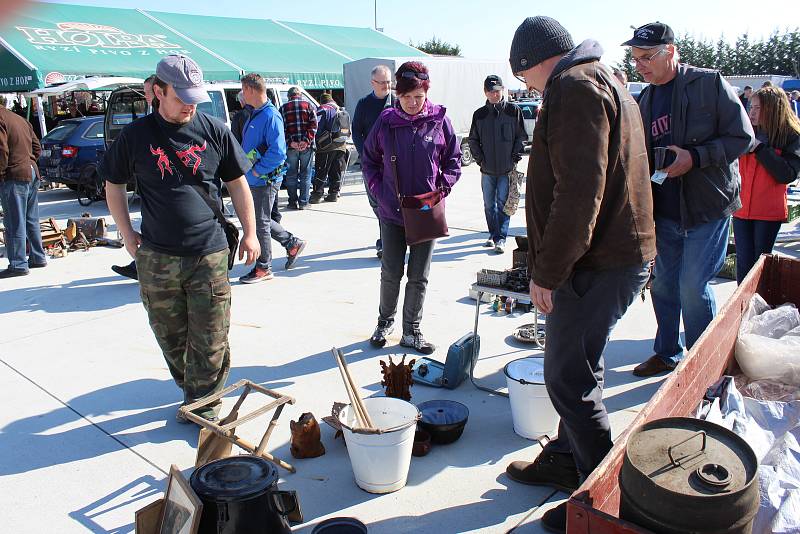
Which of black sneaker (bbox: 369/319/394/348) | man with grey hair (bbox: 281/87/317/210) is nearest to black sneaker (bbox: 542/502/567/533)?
black sneaker (bbox: 369/319/394/348)

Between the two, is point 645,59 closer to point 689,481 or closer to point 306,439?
point 689,481

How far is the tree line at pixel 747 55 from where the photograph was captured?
50812mm

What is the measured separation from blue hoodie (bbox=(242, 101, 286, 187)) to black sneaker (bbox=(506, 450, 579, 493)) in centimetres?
400

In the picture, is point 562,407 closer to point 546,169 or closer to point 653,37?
point 546,169

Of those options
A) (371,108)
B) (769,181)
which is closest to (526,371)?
(769,181)

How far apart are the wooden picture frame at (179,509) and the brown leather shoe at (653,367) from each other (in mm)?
2979

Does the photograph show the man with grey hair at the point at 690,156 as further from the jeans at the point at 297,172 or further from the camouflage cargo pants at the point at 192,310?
the jeans at the point at 297,172

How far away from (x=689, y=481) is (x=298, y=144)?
925cm

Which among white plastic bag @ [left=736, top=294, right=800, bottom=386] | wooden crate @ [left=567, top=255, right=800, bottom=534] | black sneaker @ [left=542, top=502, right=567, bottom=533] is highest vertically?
wooden crate @ [left=567, top=255, right=800, bottom=534]

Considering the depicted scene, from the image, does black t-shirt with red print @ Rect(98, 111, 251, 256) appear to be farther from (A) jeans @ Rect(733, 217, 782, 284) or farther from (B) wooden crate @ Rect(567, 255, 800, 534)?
(A) jeans @ Rect(733, 217, 782, 284)

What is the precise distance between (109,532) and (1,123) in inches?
212

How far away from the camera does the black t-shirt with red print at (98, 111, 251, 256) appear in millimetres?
3527

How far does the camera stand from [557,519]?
2938mm

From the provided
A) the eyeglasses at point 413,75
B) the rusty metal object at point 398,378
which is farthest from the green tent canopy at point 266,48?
the rusty metal object at point 398,378
